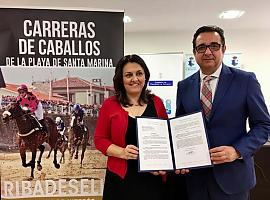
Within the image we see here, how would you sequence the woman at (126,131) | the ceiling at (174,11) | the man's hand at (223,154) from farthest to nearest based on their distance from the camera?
the ceiling at (174,11), the woman at (126,131), the man's hand at (223,154)

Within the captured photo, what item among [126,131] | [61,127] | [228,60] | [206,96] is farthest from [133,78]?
[228,60]

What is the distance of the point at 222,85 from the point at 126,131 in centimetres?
58

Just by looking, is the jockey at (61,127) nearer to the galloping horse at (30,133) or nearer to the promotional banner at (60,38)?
the galloping horse at (30,133)

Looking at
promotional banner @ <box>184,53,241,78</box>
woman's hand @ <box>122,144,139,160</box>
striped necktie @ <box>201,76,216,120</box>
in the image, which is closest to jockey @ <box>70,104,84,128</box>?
woman's hand @ <box>122,144,139,160</box>

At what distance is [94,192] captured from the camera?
2.27 m

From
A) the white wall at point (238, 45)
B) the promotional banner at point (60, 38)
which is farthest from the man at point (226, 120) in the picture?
the white wall at point (238, 45)

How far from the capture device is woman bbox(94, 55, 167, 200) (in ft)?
5.99

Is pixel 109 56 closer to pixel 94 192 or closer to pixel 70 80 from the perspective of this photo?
pixel 70 80

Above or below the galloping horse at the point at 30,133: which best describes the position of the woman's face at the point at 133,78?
above

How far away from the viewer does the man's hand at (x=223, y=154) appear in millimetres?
1582

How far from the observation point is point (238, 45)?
5312 mm

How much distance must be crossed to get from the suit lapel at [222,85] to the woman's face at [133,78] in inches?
17.3

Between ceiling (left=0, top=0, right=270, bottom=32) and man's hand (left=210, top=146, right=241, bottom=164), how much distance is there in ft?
5.92

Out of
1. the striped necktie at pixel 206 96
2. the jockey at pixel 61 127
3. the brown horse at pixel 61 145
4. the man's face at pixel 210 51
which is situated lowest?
the brown horse at pixel 61 145
